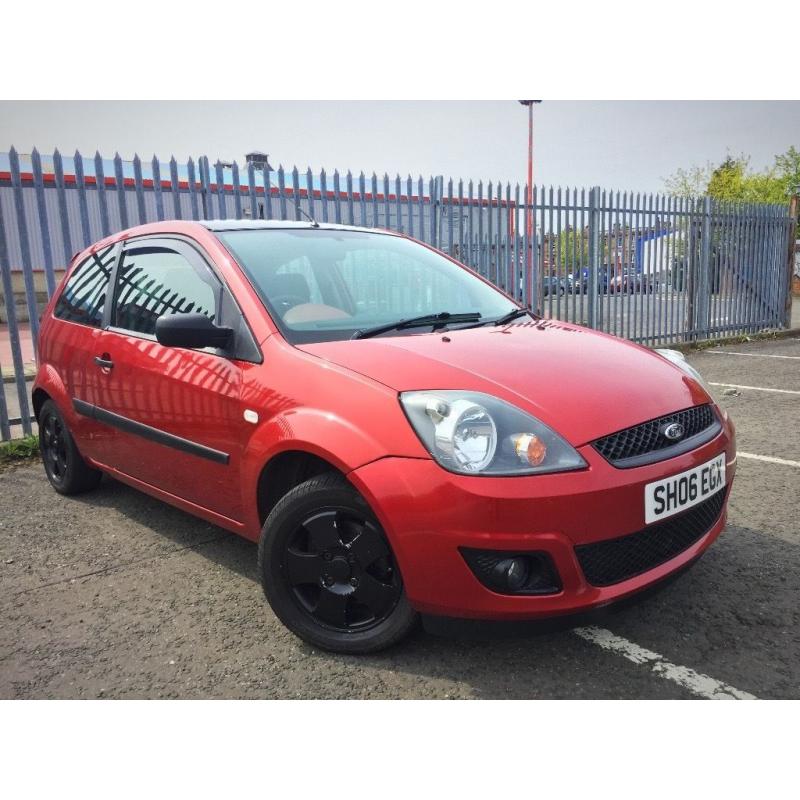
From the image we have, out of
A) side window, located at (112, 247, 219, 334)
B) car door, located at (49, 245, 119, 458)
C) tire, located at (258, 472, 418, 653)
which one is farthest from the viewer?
car door, located at (49, 245, 119, 458)

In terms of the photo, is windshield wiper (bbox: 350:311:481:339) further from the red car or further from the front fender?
the front fender

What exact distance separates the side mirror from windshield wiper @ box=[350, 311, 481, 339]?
0.53m

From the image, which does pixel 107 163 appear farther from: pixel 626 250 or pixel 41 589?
pixel 626 250

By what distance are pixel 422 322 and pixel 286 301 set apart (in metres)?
0.56

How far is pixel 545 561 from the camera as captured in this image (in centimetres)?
210

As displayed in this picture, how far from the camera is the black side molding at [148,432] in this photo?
2877 millimetres

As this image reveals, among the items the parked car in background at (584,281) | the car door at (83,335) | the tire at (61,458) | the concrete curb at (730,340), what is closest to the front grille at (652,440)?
the car door at (83,335)

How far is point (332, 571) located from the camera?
2.40m

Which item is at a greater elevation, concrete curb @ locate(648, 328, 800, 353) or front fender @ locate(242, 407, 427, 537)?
front fender @ locate(242, 407, 427, 537)

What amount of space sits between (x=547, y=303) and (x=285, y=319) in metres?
7.72

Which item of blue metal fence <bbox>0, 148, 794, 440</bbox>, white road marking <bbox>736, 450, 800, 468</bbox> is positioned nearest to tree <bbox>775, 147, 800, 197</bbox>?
blue metal fence <bbox>0, 148, 794, 440</bbox>

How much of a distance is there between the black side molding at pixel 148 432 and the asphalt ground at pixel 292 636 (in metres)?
0.59

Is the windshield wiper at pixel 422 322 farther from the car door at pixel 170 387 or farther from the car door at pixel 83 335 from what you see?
the car door at pixel 83 335

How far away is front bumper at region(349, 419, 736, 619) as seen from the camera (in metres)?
2.06
